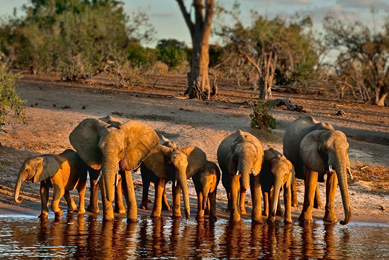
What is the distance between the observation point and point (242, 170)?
11.5m

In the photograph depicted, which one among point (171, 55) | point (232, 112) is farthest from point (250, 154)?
point (171, 55)

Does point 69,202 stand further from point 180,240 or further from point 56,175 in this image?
point 180,240

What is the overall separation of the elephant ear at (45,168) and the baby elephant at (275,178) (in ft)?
10.6

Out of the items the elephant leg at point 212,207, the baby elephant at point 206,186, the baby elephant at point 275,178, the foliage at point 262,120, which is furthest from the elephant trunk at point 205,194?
the foliage at point 262,120

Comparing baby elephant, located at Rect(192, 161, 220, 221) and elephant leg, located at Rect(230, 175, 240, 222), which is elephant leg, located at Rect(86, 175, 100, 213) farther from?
elephant leg, located at Rect(230, 175, 240, 222)

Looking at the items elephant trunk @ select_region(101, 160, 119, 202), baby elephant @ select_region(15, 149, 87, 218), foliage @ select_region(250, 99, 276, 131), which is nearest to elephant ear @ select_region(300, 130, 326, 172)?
elephant trunk @ select_region(101, 160, 119, 202)

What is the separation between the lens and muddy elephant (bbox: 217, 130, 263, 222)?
11516mm

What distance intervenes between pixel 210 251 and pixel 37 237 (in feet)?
7.66

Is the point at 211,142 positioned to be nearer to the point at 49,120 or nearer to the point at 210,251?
the point at 49,120

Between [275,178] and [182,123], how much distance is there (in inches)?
342

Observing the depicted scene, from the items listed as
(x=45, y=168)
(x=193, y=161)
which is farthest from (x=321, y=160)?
(x=45, y=168)

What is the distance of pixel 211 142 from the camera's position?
1803 centimetres

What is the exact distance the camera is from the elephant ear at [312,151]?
477 inches

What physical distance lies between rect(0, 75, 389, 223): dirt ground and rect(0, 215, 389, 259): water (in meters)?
1.09
